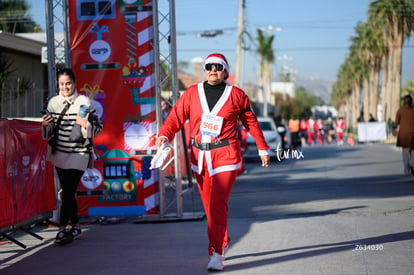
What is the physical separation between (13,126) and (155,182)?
254cm

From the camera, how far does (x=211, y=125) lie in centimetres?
648

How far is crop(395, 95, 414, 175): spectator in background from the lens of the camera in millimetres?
15930

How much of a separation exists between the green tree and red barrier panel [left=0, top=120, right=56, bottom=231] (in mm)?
27274

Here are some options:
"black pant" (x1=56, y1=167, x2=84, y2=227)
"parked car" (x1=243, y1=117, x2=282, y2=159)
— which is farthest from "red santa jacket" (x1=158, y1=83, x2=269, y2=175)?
"parked car" (x1=243, y1=117, x2=282, y2=159)

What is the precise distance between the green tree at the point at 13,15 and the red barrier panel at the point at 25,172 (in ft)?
89.5

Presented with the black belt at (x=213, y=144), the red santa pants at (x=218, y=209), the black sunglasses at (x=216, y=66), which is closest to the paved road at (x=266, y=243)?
the red santa pants at (x=218, y=209)

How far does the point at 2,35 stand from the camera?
16.3m

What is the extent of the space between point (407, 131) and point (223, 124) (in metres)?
10.5

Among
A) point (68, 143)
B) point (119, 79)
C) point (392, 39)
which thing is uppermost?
point (392, 39)

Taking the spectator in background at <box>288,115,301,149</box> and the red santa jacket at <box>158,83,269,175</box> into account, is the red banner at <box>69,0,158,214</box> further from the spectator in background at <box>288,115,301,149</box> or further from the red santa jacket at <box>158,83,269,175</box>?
the spectator in background at <box>288,115,301,149</box>

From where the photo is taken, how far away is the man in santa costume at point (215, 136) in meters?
6.40

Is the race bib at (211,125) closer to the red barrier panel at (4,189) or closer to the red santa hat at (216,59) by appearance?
the red santa hat at (216,59)

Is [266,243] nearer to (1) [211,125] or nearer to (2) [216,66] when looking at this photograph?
(1) [211,125]

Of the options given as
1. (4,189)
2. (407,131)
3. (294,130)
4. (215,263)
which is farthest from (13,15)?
(215,263)
